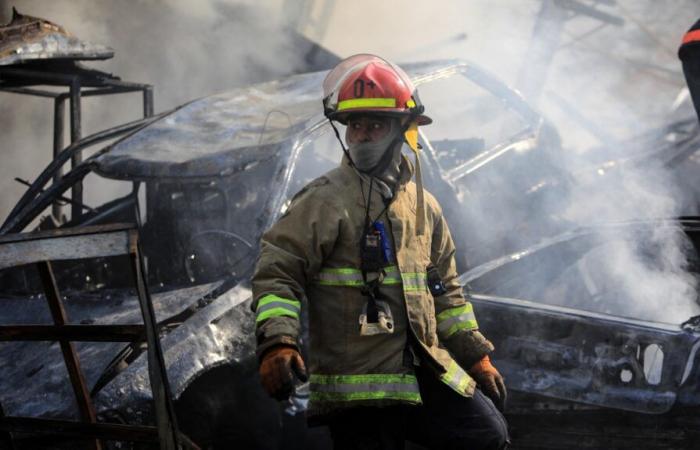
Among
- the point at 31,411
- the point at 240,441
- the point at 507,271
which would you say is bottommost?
the point at 240,441

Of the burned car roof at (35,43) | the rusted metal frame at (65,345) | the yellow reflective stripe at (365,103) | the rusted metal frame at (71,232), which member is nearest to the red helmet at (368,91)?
the yellow reflective stripe at (365,103)

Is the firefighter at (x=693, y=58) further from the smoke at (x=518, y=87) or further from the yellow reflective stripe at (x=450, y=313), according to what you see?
the yellow reflective stripe at (x=450, y=313)

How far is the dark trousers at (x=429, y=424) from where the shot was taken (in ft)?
7.16

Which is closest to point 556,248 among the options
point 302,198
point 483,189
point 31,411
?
point 483,189

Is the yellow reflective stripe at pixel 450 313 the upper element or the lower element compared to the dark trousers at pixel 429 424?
upper

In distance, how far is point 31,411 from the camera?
2.79 meters

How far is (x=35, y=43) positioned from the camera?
21.0 ft

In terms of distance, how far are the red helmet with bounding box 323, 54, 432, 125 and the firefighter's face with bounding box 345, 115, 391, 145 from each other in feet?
0.13

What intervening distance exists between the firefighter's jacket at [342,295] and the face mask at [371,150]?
0.04 m

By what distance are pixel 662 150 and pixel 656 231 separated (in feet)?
10.1

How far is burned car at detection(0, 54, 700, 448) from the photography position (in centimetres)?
298

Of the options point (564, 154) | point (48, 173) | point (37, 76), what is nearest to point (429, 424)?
point (48, 173)

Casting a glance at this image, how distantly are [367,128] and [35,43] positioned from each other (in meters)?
5.10

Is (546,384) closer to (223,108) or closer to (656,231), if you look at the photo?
(656,231)
